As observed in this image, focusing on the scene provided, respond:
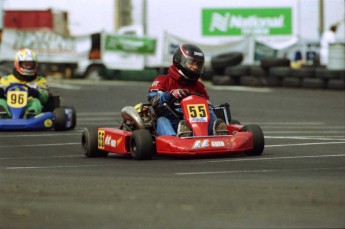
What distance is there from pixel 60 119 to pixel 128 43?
19.4 meters

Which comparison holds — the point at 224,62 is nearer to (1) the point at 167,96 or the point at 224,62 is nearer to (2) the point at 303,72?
(2) the point at 303,72

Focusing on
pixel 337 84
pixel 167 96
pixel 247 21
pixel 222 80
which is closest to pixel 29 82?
pixel 167 96

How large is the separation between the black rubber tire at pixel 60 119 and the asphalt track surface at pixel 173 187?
27.9 inches

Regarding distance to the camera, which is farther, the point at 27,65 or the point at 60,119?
the point at 27,65

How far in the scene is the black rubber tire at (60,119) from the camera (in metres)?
15.3

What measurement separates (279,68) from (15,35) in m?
11.8

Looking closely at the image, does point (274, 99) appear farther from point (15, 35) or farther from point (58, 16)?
point (58, 16)

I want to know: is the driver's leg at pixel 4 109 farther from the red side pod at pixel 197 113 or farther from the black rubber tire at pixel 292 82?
the black rubber tire at pixel 292 82

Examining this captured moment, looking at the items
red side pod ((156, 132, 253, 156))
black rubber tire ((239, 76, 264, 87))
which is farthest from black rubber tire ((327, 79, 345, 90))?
red side pod ((156, 132, 253, 156))

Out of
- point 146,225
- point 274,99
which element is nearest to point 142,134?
point 146,225

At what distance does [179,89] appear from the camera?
36.1 feet

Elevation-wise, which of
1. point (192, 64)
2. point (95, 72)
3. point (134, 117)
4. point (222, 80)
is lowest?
point (95, 72)

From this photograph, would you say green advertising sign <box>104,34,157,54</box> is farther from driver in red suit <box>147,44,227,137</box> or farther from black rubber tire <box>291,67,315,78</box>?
driver in red suit <box>147,44,227,137</box>

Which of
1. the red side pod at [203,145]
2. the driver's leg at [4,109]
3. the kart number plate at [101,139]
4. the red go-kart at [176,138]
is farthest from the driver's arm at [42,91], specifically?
the red side pod at [203,145]
